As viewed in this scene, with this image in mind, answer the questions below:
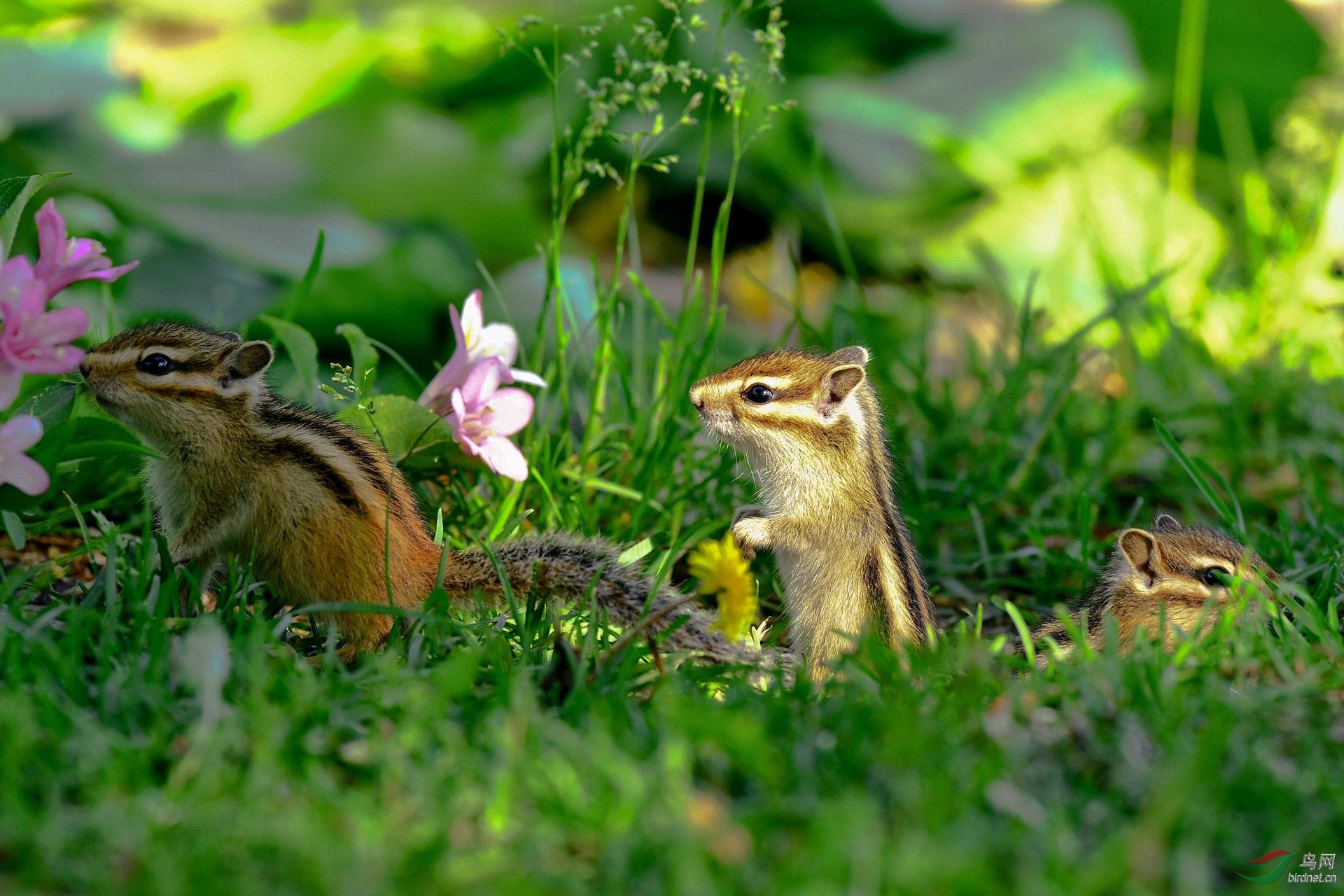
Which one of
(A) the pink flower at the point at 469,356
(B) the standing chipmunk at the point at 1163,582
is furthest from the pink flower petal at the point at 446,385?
(B) the standing chipmunk at the point at 1163,582

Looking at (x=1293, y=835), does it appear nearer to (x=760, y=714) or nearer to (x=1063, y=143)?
(x=760, y=714)

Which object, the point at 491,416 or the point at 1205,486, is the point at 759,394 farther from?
the point at 1205,486

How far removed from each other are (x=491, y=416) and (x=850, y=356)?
110cm

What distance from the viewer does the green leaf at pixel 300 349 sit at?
362 centimetres

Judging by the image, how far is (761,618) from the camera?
13.0 ft

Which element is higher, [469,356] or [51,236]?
[51,236]

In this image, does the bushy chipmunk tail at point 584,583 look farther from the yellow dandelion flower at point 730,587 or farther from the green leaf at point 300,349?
the green leaf at point 300,349

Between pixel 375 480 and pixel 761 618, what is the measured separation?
1.33 meters

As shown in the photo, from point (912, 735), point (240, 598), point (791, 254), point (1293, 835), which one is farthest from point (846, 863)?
point (791, 254)

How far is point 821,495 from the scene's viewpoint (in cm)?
358

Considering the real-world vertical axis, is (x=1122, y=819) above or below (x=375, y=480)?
above

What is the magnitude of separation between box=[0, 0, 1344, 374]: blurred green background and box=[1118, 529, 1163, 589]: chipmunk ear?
8.55 ft

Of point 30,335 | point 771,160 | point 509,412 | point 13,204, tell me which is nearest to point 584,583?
point 509,412

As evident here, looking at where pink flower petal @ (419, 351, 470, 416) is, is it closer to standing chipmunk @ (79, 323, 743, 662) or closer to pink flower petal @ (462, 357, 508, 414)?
pink flower petal @ (462, 357, 508, 414)
